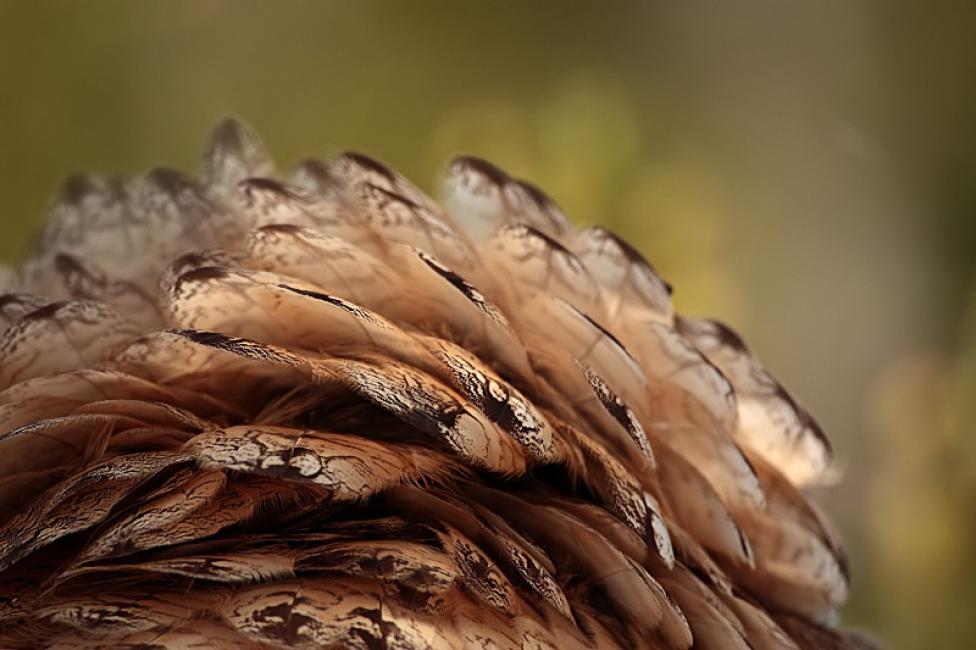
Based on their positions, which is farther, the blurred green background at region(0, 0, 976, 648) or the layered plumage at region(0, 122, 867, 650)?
the blurred green background at region(0, 0, 976, 648)

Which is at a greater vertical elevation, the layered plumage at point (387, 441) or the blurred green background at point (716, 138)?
the blurred green background at point (716, 138)

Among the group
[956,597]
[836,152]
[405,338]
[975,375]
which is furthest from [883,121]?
[405,338]

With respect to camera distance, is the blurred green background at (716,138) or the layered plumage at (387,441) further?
the blurred green background at (716,138)

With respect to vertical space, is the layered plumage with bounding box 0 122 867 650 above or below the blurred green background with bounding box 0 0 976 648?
below
